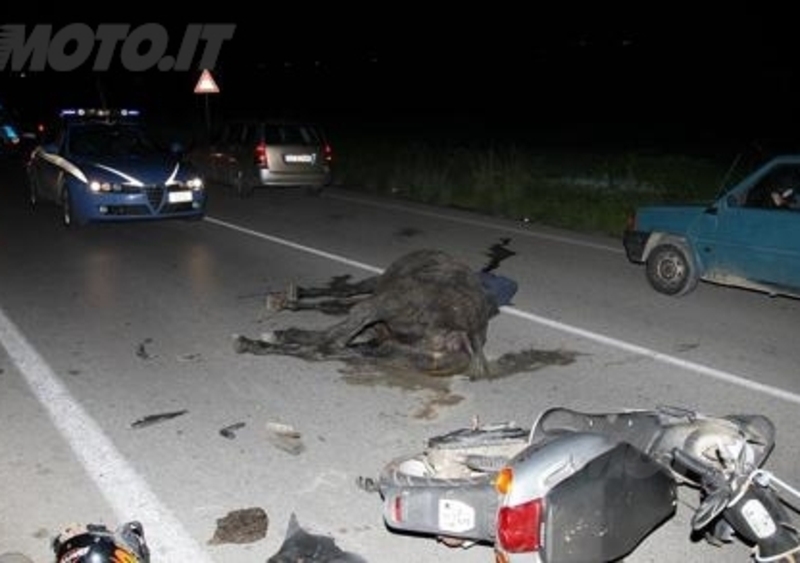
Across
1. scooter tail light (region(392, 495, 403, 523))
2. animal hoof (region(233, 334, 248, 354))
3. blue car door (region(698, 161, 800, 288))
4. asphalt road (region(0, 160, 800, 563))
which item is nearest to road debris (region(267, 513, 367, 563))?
asphalt road (region(0, 160, 800, 563))

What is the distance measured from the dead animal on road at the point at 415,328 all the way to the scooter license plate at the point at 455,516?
126 inches

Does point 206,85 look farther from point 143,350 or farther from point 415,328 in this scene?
point 415,328

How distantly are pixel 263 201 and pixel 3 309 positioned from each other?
349 inches

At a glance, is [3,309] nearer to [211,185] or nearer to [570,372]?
[570,372]

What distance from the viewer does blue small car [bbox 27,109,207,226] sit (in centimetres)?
1302

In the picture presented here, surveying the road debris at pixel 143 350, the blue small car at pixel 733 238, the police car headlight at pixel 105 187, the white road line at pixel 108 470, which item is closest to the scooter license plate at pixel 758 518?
the white road line at pixel 108 470

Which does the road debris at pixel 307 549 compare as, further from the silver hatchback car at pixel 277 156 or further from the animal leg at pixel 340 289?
the silver hatchback car at pixel 277 156

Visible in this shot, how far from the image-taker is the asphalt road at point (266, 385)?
4742 mm

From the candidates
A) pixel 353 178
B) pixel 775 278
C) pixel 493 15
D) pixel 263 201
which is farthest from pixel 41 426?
pixel 493 15

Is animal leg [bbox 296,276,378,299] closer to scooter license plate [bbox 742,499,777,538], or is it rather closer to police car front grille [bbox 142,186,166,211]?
police car front grille [bbox 142,186,166,211]

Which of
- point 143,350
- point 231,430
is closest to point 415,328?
point 231,430

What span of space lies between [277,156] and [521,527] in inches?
600

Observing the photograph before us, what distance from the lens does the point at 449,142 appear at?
27.4 metres

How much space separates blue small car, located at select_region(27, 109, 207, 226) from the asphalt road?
930 mm
